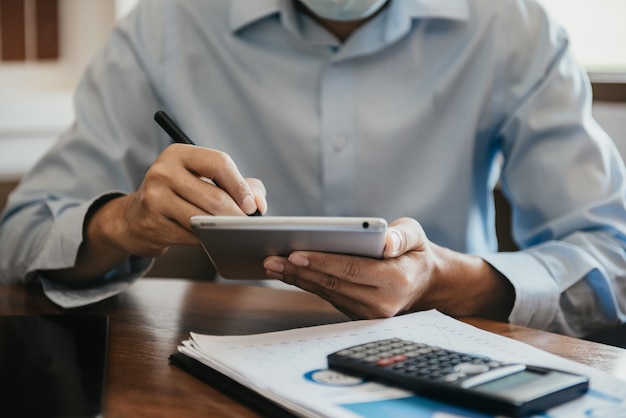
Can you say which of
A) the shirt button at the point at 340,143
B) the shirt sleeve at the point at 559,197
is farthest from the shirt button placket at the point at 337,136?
the shirt sleeve at the point at 559,197

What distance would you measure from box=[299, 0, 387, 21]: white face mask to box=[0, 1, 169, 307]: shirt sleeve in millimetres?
309

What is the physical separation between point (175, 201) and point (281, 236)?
20 cm

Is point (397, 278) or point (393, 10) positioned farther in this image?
point (393, 10)

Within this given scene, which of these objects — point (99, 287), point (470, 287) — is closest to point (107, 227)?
point (99, 287)

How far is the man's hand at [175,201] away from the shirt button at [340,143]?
0.39 m

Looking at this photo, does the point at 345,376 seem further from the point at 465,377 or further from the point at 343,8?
the point at 343,8

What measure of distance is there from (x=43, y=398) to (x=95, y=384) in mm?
45

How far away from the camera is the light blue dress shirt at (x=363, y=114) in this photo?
1269mm

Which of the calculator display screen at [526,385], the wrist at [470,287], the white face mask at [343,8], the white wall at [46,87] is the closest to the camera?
the calculator display screen at [526,385]

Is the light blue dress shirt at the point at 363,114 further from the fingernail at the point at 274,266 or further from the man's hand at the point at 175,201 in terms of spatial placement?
the fingernail at the point at 274,266

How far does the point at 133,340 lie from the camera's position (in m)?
0.82

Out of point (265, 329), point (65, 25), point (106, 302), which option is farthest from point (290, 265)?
point (65, 25)

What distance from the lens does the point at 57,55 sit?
97.4 inches

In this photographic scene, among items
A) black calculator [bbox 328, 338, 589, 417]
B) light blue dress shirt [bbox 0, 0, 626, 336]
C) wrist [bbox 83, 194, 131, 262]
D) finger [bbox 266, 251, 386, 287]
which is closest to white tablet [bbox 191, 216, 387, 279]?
finger [bbox 266, 251, 386, 287]
